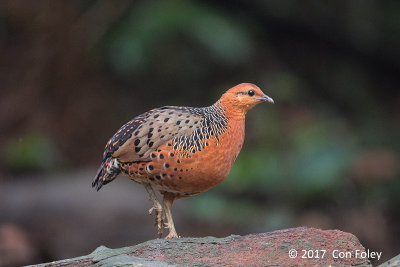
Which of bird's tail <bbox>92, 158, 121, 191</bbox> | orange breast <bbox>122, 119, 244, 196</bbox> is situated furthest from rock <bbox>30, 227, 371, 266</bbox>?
bird's tail <bbox>92, 158, 121, 191</bbox>

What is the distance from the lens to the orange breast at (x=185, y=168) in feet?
18.1

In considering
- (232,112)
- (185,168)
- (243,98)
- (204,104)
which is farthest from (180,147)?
(204,104)

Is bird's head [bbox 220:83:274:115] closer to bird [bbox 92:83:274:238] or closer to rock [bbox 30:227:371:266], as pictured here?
bird [bbox 92:83:274:238]

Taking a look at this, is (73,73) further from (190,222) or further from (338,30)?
(338,30)

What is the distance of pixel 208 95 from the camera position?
501 inches

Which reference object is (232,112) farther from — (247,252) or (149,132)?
(247,252)

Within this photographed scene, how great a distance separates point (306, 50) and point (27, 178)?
6.19 metres

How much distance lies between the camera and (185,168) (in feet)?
18.0

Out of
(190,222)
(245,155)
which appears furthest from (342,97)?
(190,222)

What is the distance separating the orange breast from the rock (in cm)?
49

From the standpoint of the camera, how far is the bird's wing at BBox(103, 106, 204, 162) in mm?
5613

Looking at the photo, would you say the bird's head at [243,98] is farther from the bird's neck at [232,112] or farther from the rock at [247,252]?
the rock at [247,252]

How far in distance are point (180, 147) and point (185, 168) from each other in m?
0.19

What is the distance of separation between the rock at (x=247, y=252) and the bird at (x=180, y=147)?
0.55 m
